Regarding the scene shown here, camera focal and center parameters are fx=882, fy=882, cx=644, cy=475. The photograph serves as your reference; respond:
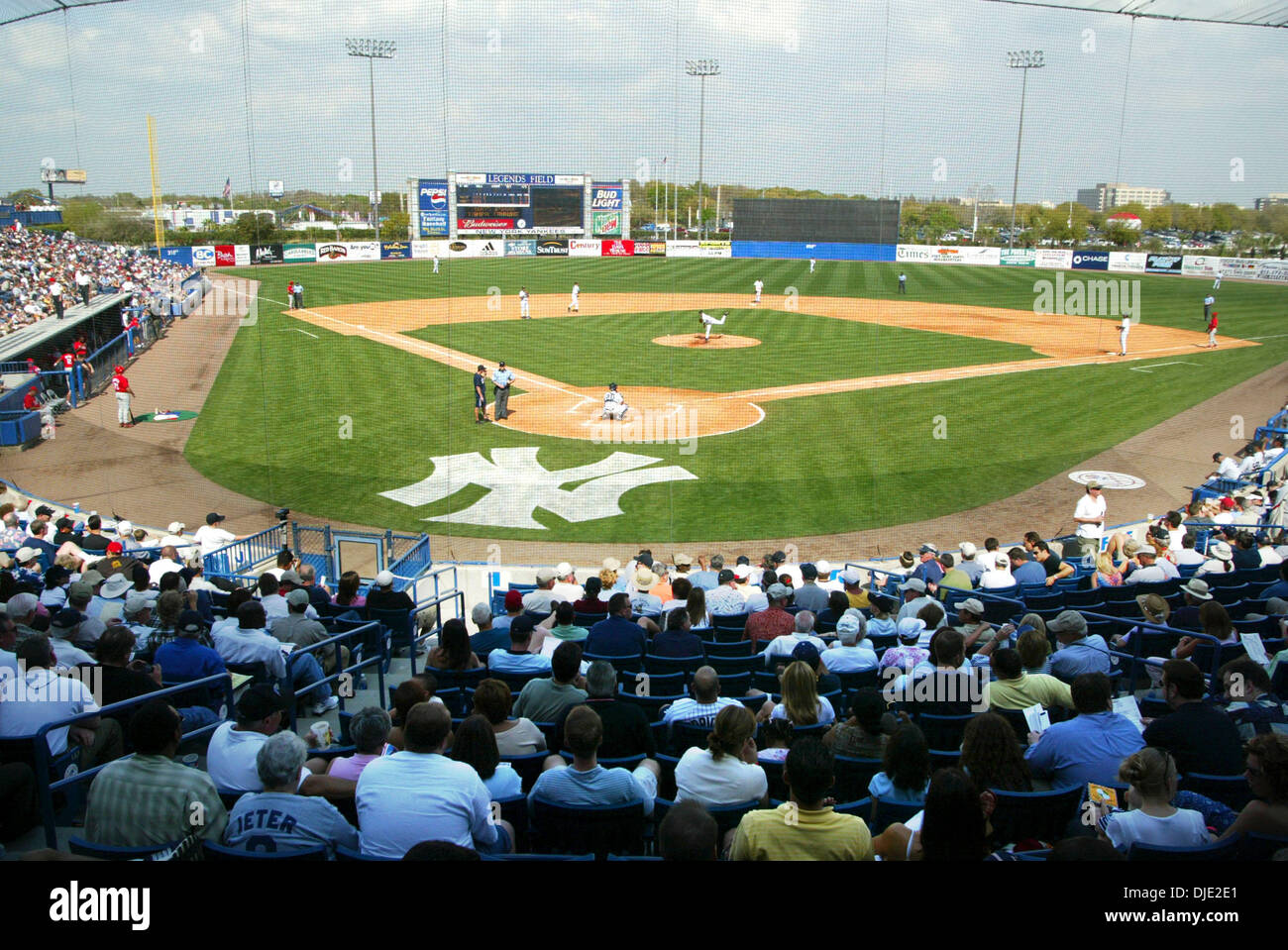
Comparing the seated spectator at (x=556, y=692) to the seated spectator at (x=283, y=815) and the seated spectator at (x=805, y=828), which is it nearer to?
the seated spectator at (x=283, y=815)

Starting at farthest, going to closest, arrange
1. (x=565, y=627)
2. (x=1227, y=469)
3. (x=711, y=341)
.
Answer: (x=711, y=341) < (x=1227, y=469) < (x=565, y=627)

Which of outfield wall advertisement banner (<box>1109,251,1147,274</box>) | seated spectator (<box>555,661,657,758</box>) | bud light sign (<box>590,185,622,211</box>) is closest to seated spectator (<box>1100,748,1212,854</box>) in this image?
seated spectator (<box>555,661,657,758</box>)

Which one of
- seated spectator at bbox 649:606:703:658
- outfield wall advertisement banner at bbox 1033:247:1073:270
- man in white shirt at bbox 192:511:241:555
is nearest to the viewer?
seated spectator at bbox 649:606:703:658

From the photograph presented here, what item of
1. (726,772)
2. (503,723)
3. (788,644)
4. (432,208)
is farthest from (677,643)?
(432,208)

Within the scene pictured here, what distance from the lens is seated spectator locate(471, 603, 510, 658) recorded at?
7227 millimetres

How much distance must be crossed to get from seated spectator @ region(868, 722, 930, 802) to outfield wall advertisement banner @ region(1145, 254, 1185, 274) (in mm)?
55247

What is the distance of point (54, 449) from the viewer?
18.1 m

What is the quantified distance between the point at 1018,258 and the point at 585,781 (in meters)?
57.3

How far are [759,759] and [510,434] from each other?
1434 cm

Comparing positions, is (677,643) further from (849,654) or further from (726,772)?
(726,772)

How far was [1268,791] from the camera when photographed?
11.6 feet

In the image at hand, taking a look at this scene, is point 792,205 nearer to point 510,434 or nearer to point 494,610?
point 510,434

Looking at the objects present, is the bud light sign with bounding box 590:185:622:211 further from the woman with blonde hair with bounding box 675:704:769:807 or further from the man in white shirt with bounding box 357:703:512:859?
the man in white shirt with bounding box 357:703:512:859
